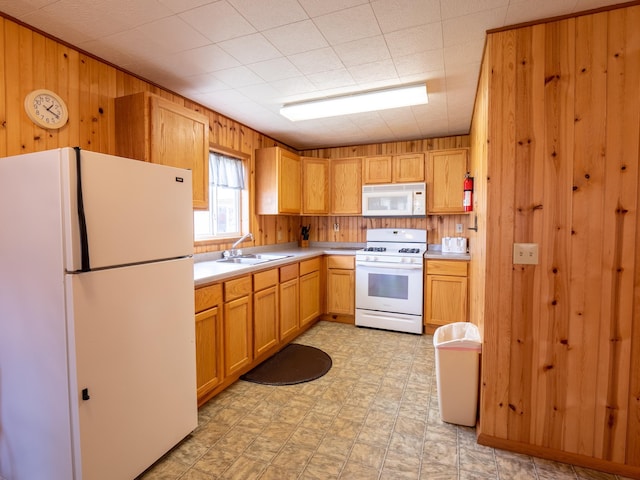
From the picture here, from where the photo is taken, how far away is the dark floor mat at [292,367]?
282 centimetres

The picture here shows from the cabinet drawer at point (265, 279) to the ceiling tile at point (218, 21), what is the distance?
1794mm

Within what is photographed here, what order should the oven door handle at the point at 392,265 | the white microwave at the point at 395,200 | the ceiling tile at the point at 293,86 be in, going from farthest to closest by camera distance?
the white microwave at the point at 395,200, the oven door handle at the point at 392,265, the ceiling tile at the point at 293,86

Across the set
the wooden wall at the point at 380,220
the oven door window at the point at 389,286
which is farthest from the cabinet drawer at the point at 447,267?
the wooden wall at the point at 380,220

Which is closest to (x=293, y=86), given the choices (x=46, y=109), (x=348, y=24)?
(x=348, y=24)

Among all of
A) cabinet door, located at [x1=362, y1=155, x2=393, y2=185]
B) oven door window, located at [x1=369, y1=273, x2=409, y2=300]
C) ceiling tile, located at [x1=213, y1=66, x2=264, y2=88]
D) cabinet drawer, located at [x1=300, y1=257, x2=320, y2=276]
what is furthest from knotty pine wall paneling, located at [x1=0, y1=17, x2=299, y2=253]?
oven door window, located at [x1=369, y1=273, x2=409, y2=300]

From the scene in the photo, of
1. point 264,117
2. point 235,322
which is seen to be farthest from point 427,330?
point 264,117

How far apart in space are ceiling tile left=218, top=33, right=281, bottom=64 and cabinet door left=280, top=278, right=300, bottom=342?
2.03m

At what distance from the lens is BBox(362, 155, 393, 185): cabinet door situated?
4332 mm

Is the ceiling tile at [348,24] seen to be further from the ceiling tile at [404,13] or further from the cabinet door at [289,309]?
the cabinet door at [289,309]

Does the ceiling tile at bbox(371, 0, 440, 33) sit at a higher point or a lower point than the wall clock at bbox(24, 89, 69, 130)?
higher

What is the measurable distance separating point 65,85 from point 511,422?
11.1 feet

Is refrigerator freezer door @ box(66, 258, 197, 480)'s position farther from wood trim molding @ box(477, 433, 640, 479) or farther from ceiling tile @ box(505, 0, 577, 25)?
ceiling tile @ box(505, 0, 577, 25)

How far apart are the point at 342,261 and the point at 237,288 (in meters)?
1.88

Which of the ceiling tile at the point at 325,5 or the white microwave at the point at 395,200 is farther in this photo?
the white microwave at the point at 395,200
